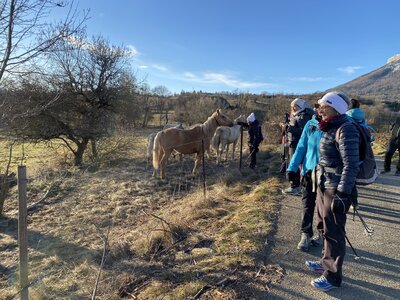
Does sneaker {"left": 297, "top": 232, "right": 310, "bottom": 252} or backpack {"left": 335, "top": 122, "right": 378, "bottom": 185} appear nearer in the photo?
backpack {"left": 335, "top": 122, "right": 378, "bottom": 185}

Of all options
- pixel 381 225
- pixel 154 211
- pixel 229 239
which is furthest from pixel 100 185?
pixel 381 225

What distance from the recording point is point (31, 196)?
35.9ft

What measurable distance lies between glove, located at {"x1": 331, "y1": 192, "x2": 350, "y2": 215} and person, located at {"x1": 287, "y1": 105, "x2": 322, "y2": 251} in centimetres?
67

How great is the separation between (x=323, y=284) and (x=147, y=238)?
9.10ft

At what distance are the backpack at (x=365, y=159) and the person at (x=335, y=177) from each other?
110 millimetres

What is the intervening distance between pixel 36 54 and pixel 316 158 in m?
3.71

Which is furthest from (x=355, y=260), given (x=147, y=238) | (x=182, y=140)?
(x=182, y=140)

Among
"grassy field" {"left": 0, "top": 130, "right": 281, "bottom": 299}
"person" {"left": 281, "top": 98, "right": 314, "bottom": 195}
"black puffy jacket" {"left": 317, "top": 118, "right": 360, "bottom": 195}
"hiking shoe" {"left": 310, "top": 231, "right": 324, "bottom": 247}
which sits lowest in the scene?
"grassy field" {"left": 0, "top": 130, "right": 281, "bottom": 299}

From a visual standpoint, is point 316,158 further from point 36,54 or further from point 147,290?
point 36,54

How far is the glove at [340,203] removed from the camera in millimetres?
3043

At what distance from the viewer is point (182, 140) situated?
35.4 ft

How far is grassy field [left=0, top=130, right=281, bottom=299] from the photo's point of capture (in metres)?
3.72

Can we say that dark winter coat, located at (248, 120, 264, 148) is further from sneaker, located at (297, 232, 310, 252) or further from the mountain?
the mountain

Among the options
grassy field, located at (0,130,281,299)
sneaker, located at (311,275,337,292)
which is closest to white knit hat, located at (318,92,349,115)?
sneaker, located at (311,275,337,292)
